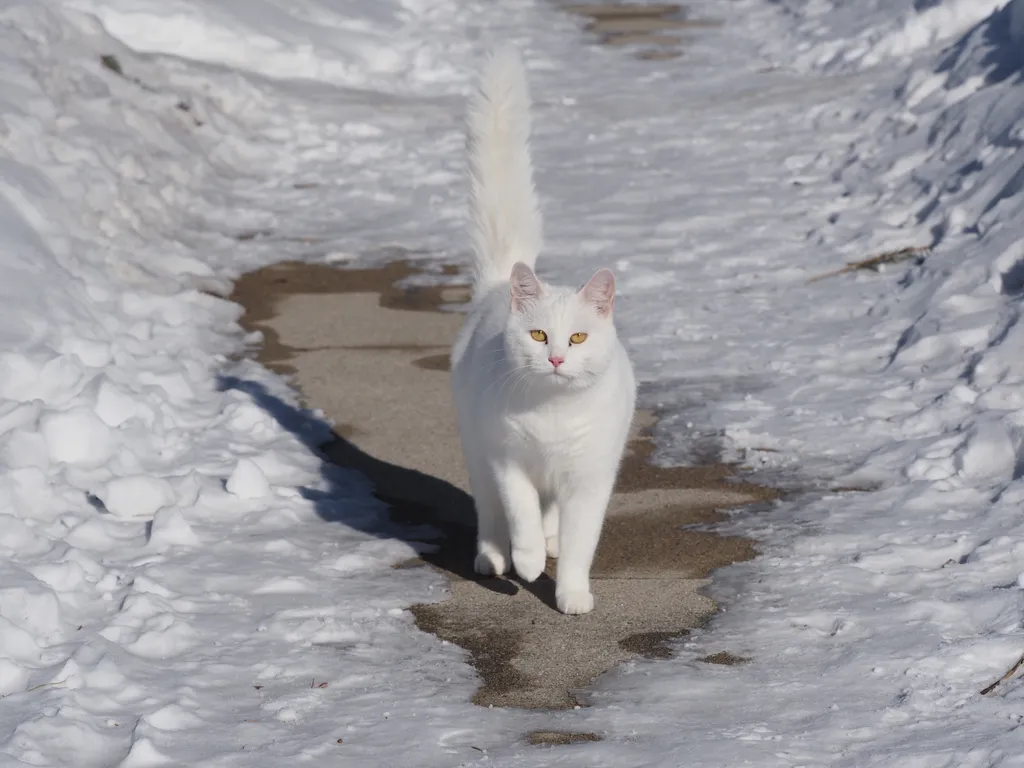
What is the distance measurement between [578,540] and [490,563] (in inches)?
18.5

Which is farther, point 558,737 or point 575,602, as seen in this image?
point 575,602

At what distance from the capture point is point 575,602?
471 cm

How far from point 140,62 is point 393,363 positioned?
6.10m

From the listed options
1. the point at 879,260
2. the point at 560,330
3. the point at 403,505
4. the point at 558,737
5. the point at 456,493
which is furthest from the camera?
the point at 879,260

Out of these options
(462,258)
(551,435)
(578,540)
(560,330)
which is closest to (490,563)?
(578,540)

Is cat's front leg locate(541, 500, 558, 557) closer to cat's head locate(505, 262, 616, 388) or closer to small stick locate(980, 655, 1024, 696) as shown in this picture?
cat's head locate(505, 262, 616, 388)

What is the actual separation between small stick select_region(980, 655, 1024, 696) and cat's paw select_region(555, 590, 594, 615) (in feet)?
4.38

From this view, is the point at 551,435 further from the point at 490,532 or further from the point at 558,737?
the point at 558,737

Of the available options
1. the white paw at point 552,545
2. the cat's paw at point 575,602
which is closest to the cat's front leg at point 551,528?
the white paw at point 552,545

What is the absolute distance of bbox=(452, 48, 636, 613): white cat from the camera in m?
4.63

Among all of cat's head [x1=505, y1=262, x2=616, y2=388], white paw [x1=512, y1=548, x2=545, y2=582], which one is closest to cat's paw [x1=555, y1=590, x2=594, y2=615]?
white paw [x1=512, y1=548, x2=545, y2=582]

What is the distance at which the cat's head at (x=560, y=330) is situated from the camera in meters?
4.56

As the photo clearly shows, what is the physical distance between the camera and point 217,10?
573 inches

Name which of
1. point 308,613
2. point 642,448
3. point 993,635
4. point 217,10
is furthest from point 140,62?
point 993,635
